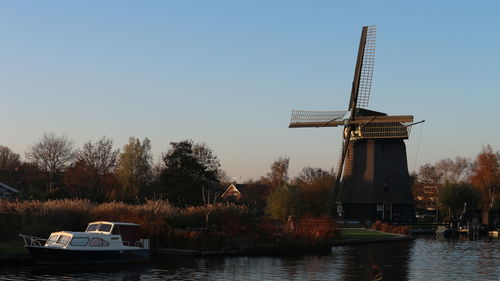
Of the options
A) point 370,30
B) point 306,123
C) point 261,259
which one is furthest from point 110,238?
point 370,30

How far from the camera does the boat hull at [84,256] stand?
35781mm

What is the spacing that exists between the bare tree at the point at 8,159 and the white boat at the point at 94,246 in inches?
3598

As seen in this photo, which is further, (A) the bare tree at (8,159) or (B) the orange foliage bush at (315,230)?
(A) the bare tree at (8,159)

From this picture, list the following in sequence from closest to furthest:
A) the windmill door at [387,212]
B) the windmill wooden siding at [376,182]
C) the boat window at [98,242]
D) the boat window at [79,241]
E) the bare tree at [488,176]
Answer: the boat window at [79,241], the boat window at [98,242], the windmill wooden siding at [376,182], the windmill door at [387,212], the bare tree at [488,176]

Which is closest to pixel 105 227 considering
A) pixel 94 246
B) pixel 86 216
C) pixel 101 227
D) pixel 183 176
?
pixel 101 227

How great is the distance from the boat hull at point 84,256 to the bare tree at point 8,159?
92.8 metres

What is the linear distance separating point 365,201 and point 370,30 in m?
22.3

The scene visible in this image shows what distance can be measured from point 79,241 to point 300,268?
13.7 metres

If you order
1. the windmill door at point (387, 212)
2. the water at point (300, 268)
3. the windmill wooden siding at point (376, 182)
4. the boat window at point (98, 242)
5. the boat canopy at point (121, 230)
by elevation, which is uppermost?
the windmill wooden siding at point (376, 182)

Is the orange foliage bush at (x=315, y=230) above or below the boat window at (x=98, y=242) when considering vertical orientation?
above

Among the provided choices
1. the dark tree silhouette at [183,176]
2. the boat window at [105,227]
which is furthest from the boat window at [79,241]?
the dark tree silhouette at [183,176]

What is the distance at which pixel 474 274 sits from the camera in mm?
33781

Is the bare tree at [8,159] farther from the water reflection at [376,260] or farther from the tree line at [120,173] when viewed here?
the water reflection at [376,260]

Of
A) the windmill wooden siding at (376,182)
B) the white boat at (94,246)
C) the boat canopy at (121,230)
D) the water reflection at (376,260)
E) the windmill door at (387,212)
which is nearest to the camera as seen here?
the water reflection at (376,260)
